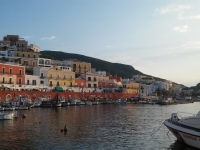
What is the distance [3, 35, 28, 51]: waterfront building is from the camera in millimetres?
114375

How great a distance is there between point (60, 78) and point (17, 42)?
1575 inches

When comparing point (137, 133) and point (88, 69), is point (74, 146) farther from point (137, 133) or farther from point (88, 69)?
point (88, 69)

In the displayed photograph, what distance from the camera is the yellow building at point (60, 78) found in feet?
267

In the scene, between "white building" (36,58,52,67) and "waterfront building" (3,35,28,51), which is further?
"waterfront building" (3,35,28,51)

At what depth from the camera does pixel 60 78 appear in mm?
85000

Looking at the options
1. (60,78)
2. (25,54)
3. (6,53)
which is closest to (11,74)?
(60,78)

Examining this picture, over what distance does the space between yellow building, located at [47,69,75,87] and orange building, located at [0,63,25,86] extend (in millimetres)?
10706

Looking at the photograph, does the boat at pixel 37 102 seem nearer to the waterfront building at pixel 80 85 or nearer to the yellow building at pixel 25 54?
the waterfront building at pixel 80 85

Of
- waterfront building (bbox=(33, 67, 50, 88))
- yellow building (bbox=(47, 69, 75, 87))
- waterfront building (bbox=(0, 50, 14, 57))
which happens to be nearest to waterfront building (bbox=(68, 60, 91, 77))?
waterfront building (bbox=(0, 50, 14, 57))

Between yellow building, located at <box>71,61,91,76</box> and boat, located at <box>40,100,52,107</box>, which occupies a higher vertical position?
yellow building, located at <box>71,61,91,76</box>

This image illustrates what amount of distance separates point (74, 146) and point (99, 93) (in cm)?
7410

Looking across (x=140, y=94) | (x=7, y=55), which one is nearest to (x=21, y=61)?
(x=7, y=55)

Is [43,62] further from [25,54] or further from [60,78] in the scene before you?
[60,78]

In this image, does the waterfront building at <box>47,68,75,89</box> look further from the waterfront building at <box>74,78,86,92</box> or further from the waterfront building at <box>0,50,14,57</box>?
the waterfront building at <box>0,50,14,57</box>
